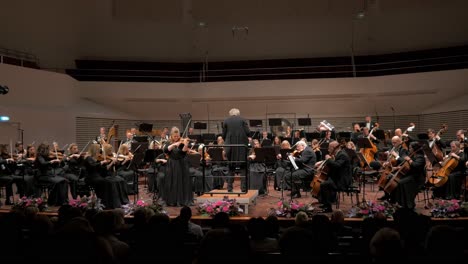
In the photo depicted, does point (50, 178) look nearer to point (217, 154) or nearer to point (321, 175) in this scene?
point (217, 154)

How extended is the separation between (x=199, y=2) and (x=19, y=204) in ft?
39.4

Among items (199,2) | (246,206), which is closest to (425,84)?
(199,2)

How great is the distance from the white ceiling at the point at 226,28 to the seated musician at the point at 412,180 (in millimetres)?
10374

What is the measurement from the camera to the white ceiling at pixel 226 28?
16.9m

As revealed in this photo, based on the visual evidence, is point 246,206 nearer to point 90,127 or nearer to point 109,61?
point 90,127

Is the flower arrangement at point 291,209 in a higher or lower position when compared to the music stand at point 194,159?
lower

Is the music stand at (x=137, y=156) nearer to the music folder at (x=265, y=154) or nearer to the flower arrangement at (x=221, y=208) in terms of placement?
the flower arrangement at (x=221, y=208)

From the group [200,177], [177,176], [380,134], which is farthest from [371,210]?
[380,134]

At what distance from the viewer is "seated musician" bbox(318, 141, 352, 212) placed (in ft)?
26.7

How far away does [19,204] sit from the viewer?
26.3ft

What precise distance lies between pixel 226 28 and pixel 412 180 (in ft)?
40.6

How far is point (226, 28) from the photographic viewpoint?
1878cm

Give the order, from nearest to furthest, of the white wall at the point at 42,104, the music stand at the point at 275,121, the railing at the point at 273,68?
the music stand at the point at 275,121, the white wall at the point at 42,104, the railing at the point at 273,68

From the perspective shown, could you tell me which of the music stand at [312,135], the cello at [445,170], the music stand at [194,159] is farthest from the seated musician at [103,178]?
the cello at [445,170]
